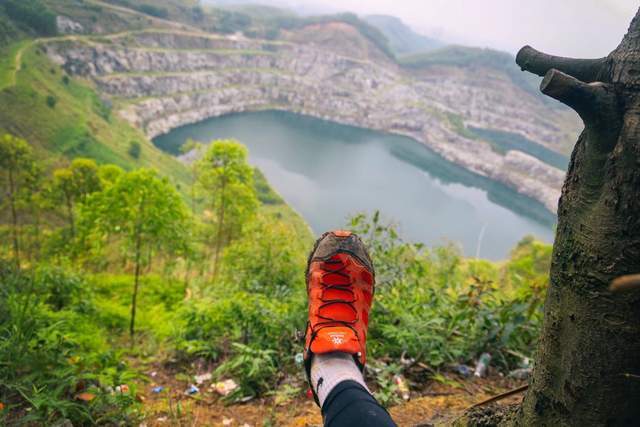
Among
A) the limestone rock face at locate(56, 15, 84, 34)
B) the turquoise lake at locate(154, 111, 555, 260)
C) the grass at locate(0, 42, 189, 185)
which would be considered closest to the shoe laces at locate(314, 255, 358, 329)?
the grass at locate(0, 42, 189, 185)

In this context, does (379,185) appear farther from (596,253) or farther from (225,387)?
(596,253)

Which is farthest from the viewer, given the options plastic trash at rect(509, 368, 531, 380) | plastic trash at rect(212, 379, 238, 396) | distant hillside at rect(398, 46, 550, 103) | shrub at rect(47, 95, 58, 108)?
distant hillside at rect(398, 46, 550, 103)

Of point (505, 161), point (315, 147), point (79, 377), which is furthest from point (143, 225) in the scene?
point (505, 161)

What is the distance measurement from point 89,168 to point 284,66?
94793 millimetres

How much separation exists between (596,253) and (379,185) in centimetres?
5075

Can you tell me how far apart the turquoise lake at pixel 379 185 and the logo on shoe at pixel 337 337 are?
101 feet

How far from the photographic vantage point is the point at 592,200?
38.1 inches

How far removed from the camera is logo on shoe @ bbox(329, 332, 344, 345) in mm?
1822

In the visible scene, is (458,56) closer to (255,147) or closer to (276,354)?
(255,147)

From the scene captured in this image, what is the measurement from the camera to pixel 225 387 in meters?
2.55

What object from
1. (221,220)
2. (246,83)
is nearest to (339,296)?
(221,220)

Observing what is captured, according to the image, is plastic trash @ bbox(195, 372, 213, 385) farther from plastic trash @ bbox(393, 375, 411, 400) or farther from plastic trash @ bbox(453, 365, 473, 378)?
plastic trash @ bbox(453, 365, 473, 378)

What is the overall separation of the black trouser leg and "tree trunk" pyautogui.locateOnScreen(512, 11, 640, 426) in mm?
498

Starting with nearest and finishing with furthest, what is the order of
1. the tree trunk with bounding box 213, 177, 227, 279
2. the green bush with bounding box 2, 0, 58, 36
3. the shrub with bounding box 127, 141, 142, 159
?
1. the tree trunk with bounding box 213, 177, 227, 279
2. the green bush with bounding box 2, 0, 58, 36
3. the shrub with bounding box 127, 141, 142, 159
